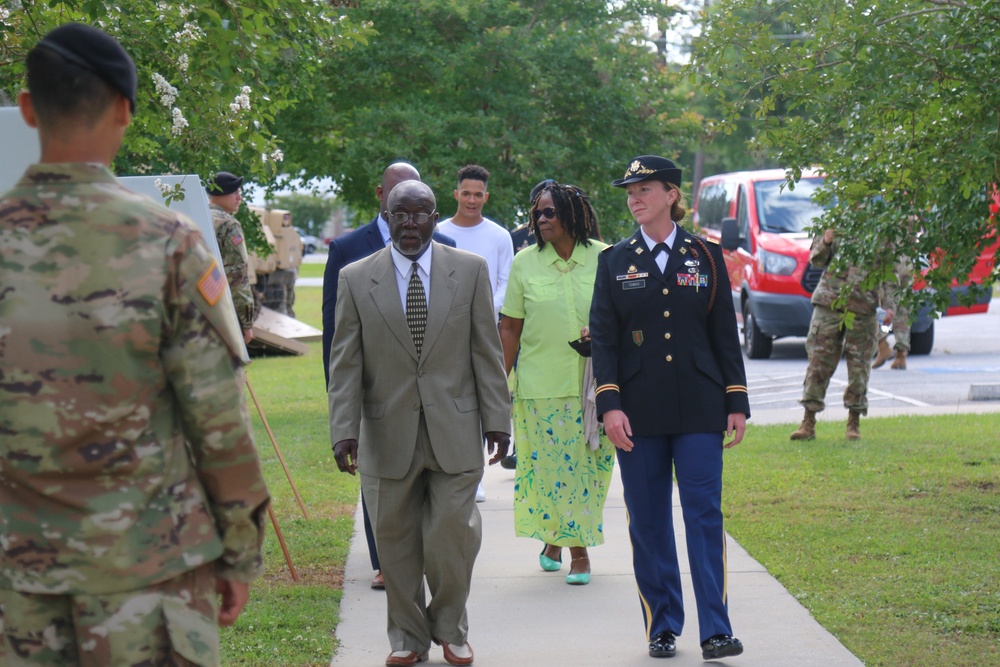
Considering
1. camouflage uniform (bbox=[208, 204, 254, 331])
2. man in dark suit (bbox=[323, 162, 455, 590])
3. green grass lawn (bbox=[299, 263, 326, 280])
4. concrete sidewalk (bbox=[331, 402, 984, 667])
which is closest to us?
concrete sidewalk (bbox=[331, 402, 984, 667])

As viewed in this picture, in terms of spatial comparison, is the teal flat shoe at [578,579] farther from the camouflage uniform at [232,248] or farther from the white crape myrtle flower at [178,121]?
the camouflage uniform at [232,248]

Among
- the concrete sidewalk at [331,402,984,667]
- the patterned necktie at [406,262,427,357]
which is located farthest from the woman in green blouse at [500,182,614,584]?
the patterned necktie at [406,262,427,357]

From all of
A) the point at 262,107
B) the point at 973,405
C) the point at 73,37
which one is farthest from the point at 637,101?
the point at 73,37

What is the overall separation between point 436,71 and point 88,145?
1102 cm

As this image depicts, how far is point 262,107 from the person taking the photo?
636 cm

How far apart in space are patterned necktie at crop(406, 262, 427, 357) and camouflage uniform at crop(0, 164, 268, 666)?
2525mm

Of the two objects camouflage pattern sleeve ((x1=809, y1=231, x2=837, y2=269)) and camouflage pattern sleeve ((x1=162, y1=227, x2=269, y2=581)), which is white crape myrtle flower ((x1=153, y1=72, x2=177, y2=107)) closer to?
camouflage pattern sleeve ((x1=162, y1=227, x2=269, y2=581))

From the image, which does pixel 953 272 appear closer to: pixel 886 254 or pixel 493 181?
pixel 886 254

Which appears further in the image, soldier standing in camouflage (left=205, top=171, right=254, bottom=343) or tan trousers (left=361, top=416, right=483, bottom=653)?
soldier standing in camouflage (left=205, top=171, right=254, bottom=343)

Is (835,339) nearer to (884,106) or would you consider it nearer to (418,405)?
(884,106)

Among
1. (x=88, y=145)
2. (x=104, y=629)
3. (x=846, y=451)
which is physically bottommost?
(x=846, y=451)

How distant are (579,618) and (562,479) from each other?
35.2 inches

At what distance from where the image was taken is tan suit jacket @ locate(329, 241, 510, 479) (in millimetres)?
5293

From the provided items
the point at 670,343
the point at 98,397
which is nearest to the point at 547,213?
the point at 670,343
